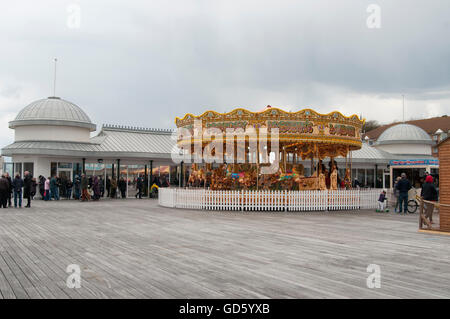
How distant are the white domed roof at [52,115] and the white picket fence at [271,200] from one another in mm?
12803

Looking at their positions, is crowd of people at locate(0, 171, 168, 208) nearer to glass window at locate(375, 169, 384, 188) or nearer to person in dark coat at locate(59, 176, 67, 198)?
person in dark coat at locate(59, 176, 67, 198)

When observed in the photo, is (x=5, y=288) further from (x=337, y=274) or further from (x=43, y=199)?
(x=43, y=199)

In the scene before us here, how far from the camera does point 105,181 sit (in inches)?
1042

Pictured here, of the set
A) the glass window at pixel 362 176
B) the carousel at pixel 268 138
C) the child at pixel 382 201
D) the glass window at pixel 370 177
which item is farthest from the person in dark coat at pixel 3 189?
the glass window at pixel 370 177

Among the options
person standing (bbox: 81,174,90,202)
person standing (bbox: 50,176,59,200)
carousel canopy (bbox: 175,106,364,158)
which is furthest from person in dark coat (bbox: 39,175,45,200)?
carousel canopy (bbox: 175,106,364,158)

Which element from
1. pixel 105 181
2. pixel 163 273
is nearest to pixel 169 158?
pixel 105 181

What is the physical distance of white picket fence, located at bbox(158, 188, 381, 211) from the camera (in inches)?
639

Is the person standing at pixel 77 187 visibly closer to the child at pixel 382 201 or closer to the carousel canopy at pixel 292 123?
the carousel canopy at pixel 292 123

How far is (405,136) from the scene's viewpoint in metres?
39.1

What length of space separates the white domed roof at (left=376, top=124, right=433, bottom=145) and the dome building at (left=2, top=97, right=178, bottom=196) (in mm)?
23019
